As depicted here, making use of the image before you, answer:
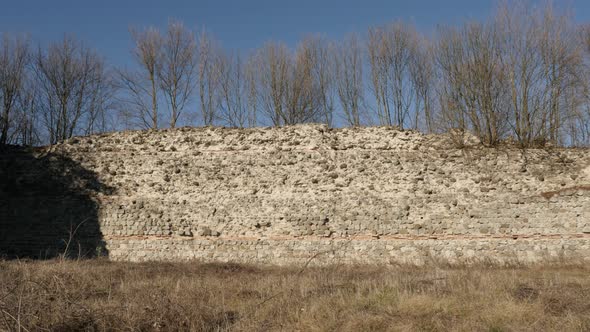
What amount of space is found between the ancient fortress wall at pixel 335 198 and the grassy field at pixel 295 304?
5007 millimetres

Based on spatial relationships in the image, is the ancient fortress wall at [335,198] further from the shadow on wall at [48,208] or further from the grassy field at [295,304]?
the grassy field at [295,304]

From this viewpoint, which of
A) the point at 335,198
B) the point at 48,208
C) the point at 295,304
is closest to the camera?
the point at 295,304

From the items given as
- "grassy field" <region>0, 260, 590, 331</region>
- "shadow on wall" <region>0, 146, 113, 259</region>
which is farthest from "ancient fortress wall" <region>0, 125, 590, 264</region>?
"grassy field" <region>0, 260, 590, 331</region>

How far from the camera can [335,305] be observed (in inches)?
259

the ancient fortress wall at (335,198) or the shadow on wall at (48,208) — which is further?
the shadow on wall at (48,208)

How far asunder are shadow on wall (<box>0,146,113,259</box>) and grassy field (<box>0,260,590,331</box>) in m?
6.46

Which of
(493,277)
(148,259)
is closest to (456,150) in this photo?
(493,277)

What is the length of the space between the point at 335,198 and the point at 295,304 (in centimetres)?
818

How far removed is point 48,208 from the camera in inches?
607

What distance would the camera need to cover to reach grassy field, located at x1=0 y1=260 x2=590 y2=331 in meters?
5.20

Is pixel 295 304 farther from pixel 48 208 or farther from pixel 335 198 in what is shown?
pixel 48 208

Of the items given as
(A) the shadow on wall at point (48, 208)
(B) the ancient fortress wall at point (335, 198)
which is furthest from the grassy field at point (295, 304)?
(A) the shadow on wall at point (48, 208)

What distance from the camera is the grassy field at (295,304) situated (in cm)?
520

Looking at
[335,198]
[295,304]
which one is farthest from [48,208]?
[295,304]
